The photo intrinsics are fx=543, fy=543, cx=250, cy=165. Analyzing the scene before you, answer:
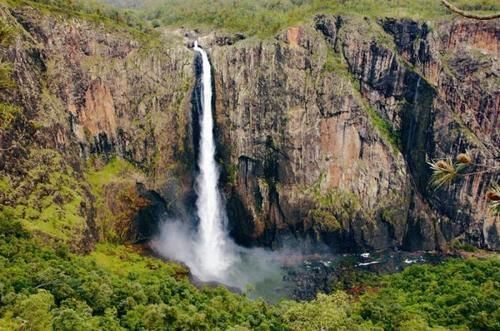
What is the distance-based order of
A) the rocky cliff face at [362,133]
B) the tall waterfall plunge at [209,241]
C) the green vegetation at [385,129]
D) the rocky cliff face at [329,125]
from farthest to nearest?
the green vegetation at [385,129] < the rocky cliff face at [362,133] < the rocky cliff face at [329,125] < the tall waterfall plunge at [209,241]

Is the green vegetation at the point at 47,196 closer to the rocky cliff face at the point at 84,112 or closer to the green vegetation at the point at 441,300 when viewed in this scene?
the rocky cliff face at the point at 84,112

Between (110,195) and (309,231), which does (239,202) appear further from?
(110,195)

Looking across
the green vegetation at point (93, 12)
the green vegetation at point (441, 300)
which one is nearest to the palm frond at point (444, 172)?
the green vegetation at point (441, 300)

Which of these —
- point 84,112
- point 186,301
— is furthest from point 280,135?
point 186,301

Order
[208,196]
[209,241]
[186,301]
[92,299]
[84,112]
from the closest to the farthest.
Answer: [92,299], [186,301], [84,112], [209,241], [208,196]

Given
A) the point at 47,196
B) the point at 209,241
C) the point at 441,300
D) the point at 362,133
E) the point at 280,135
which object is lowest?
the point at 209,241

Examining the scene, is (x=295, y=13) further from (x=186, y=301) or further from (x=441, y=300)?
(x=186, y=301)
